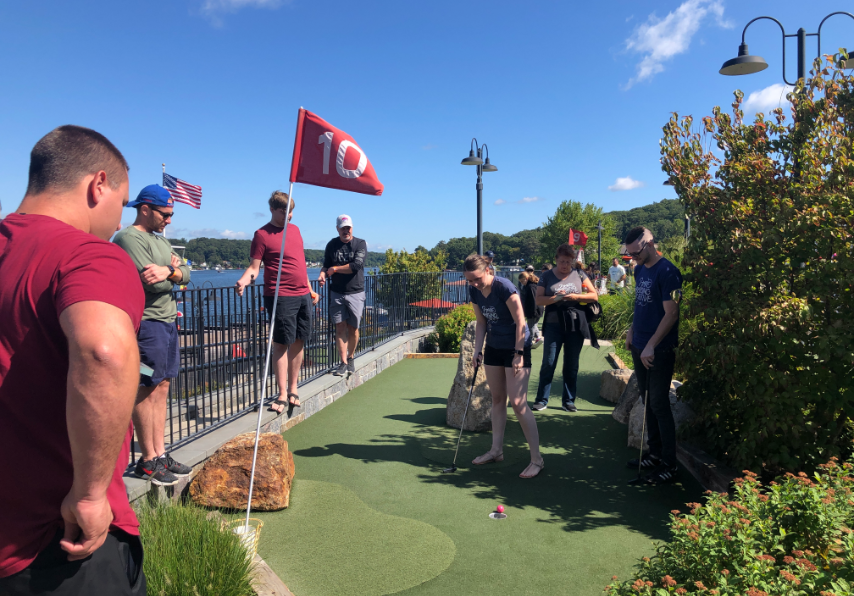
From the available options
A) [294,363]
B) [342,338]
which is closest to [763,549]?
[294,363]

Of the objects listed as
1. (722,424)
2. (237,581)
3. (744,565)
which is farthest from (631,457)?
(237,581)

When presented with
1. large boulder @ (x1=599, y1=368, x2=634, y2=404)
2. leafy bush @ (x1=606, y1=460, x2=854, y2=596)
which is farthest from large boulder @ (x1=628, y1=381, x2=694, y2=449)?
leafy bush @ (x1=606, y1=460, x2=854, y2=596)

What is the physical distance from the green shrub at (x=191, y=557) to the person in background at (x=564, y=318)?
176 inches

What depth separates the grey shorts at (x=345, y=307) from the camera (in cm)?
704

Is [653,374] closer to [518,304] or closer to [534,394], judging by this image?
[518,304]

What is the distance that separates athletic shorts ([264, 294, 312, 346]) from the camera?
5.47 meters

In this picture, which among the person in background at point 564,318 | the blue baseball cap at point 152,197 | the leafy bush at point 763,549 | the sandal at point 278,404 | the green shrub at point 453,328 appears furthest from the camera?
the green shrub at point 453,328

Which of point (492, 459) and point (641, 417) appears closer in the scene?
point (492, 459)

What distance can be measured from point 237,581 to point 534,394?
5.31m

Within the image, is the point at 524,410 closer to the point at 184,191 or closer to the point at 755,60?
the point at 755,60

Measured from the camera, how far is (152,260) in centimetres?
380

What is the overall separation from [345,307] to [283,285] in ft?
5.33

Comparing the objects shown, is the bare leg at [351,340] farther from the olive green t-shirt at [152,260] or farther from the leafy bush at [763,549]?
the leafy bush at [763,549]

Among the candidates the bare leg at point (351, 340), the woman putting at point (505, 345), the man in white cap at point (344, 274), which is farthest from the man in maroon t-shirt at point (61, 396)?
the bare leg at point (351, 340)
